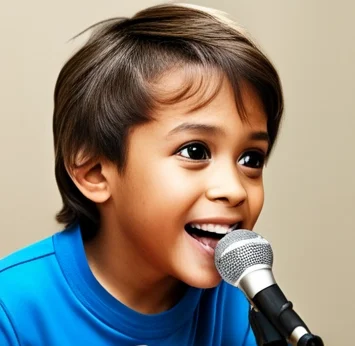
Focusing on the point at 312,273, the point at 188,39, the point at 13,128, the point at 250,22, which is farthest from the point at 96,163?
the point at 312,273

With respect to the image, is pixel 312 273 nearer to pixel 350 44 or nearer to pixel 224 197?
pixel 350 44

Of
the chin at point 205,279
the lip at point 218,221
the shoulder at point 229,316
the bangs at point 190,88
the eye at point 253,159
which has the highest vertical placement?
the bangs at point 190,88

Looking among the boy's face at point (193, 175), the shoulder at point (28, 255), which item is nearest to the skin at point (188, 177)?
the boy's face at point (193, 175)

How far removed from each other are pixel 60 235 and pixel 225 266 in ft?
1.17

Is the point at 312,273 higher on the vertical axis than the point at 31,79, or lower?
lower

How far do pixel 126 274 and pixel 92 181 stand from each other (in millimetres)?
154

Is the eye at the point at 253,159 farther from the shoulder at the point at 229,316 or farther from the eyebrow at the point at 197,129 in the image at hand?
the shoulder at the point at 229,316

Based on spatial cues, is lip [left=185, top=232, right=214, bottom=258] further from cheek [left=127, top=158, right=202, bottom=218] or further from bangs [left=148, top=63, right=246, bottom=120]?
bangs [left=148, top=63, right=246, bottom=120]

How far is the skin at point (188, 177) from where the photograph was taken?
92 cm

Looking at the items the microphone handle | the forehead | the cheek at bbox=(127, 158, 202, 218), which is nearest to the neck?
the cheek at bbox=(127, 158, 202, 218)

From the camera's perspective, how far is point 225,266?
823 mm

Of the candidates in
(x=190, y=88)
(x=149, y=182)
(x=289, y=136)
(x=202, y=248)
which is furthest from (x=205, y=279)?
(x=289, y=136)

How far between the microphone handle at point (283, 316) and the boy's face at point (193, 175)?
0.63ft

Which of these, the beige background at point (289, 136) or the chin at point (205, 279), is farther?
the beige background at point (289, 136)
